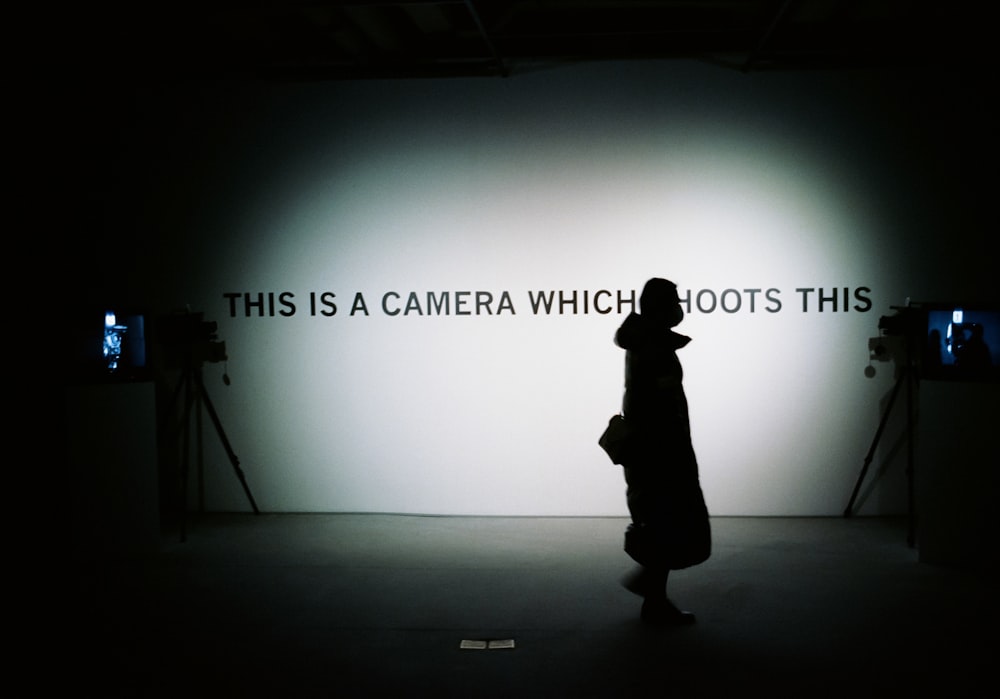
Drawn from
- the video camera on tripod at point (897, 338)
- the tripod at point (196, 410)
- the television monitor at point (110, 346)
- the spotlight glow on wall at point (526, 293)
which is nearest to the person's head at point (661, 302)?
the video camera on tripod at point (897, 338)

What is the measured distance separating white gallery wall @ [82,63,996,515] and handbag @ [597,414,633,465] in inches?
93.5

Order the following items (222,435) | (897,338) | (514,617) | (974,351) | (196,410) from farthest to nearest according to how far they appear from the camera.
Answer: (196,410) < (222,435) < (897,338) < (974,351) < (514,617)

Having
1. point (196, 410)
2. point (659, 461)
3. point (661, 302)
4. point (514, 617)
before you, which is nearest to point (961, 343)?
point (661, 302)

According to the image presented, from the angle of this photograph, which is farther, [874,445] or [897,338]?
[897,338]

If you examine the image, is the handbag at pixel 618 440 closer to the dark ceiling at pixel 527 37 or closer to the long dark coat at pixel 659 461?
the long dark coat at pixel 659 461

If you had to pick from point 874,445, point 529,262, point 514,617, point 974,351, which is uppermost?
point 529,262

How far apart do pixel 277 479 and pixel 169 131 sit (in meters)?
2.88

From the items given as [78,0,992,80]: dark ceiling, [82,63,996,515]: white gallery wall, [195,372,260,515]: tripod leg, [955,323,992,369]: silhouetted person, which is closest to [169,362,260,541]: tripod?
[195,372,260,515]: tripod leg

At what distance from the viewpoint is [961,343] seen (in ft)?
16.8

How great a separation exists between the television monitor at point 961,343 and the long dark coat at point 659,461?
2053mm

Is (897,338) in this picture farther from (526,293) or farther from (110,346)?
(110,346)

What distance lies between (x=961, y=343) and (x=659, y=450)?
2315 millimetres

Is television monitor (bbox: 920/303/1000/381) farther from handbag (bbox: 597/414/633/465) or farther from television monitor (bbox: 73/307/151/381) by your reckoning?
television monitor (bbox: 73/307/151/381)

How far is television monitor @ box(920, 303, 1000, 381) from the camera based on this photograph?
503 cm
